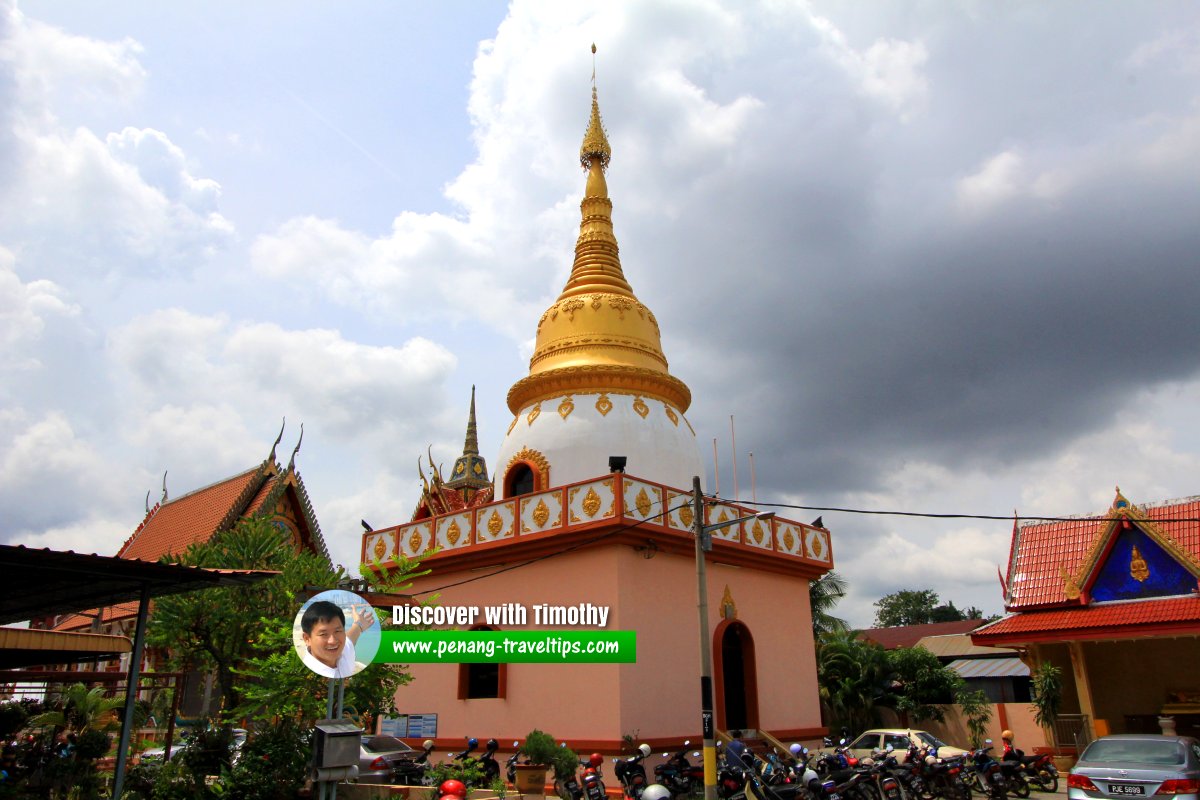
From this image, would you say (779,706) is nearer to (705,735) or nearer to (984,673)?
(705,735)

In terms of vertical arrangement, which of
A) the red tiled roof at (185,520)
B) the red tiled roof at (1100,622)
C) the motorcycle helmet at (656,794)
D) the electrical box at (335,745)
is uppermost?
the red tiled roof at (185,520)

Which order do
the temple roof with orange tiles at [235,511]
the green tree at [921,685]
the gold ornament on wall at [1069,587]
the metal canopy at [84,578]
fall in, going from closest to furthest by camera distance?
the metal canopy at [84,578]
the gold ornament on wall at [1069,587]
the green tree at [921,685]
the temple roof with orange tiles at [235,511]

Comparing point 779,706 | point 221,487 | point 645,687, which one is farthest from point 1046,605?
point 221,487

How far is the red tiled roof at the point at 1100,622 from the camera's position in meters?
17.4

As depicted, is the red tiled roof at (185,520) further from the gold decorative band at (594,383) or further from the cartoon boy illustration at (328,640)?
the cartoon boy illustration at (328,640)

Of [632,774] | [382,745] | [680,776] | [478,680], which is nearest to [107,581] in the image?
[382,745]

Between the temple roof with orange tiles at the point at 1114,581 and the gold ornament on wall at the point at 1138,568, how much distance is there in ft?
0.07

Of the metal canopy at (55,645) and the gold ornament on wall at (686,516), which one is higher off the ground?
the gold ornament on wall at (686,516)

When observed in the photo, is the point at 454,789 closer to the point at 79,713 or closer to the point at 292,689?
the point at 292,689

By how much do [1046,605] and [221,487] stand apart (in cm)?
2657

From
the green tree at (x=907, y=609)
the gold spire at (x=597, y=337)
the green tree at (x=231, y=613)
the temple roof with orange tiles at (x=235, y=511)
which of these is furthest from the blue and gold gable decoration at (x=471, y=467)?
the green tree at (x=907, y=609)

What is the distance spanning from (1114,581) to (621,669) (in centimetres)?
1209

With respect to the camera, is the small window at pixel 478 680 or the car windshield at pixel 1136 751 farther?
the small window at pixel 478 680

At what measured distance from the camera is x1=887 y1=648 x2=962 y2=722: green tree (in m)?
23.5
